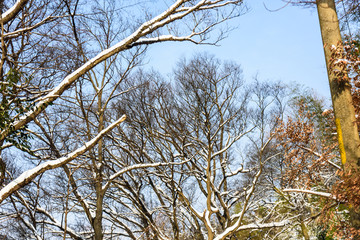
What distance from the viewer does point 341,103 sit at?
18.7ft

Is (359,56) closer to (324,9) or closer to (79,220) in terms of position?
(324,9)

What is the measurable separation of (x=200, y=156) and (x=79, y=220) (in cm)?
595

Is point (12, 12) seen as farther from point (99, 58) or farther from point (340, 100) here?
point (340, 100)

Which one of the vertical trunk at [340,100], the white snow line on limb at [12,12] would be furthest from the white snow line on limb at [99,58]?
the vertical trunk at [340,100]

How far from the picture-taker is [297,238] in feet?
62.5

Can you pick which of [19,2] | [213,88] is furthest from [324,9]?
[213,88]

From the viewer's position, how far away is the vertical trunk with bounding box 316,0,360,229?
5496 millimetres

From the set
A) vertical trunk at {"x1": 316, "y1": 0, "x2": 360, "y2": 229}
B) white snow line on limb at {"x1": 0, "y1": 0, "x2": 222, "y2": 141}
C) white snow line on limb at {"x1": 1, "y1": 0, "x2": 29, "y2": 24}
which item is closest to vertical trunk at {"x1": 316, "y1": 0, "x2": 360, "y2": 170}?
vertical trunk at {"x1": 316, "y1": 0, "x2": 360, "y2": 229}

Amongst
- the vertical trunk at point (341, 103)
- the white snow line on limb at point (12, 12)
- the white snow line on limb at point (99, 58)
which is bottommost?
the vertical trunk at point (341, 103)

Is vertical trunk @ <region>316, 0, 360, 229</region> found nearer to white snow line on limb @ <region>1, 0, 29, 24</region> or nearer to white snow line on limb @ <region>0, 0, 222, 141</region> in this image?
white snow line on limb @ <region>0, 0, 222, 141</region>

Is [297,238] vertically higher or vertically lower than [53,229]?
lower

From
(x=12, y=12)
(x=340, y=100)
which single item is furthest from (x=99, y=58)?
(x=340, y=100)

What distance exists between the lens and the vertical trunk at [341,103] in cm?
550

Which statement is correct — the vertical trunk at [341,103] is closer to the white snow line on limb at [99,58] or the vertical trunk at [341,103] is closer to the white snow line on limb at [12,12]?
the white snow line on limb at [99,58]
